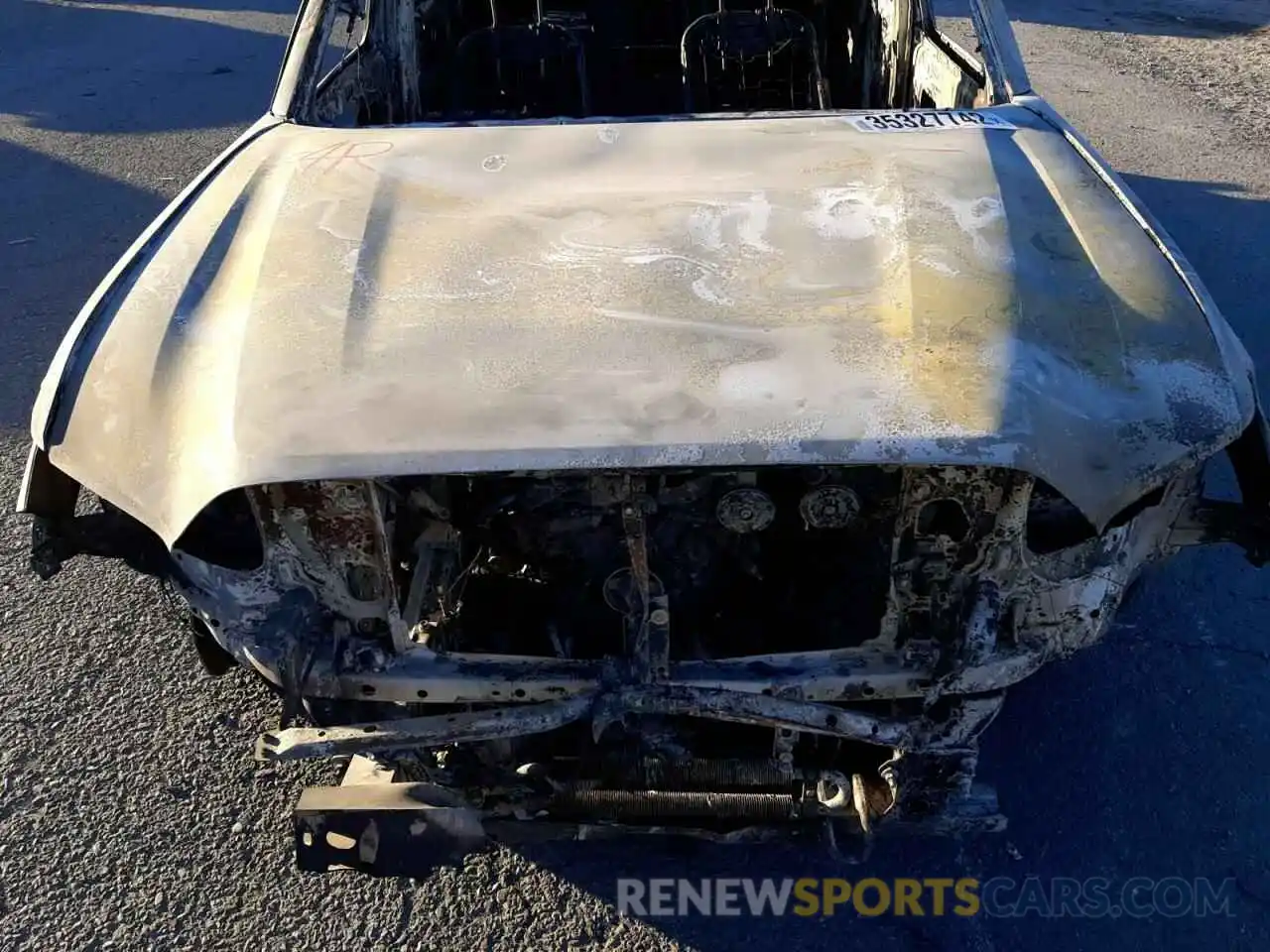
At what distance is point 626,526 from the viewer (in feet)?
5.84

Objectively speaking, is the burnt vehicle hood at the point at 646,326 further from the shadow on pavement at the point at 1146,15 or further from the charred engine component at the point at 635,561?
the shadow on pavement at the point at 1146,15

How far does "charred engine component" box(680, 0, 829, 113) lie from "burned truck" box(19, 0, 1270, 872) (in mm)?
1555

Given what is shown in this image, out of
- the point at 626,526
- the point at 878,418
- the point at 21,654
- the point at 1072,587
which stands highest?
the point at 878,418

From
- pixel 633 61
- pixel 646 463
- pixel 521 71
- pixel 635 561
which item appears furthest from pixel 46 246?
pixel 646 463

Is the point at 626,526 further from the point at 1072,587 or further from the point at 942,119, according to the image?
the point at 942,119

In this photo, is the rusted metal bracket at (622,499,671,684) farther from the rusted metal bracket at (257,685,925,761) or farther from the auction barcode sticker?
the auction barcode sticker

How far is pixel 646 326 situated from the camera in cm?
189

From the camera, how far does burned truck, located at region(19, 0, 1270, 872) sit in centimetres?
170

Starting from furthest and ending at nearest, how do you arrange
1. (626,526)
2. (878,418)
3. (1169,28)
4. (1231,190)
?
1. (1169,28)
2. (1231,190)
3. (626,526)
4. (878,418)

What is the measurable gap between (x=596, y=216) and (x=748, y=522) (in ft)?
2.60

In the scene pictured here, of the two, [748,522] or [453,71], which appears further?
[453,71]

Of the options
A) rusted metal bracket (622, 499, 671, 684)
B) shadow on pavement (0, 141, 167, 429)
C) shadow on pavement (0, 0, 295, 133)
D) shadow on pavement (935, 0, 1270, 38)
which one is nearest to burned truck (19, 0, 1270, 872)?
rusted metal bracket (622, 499, 671, 684)

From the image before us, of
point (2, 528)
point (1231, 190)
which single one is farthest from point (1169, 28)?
point (2, 528)

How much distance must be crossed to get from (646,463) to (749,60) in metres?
2.70
